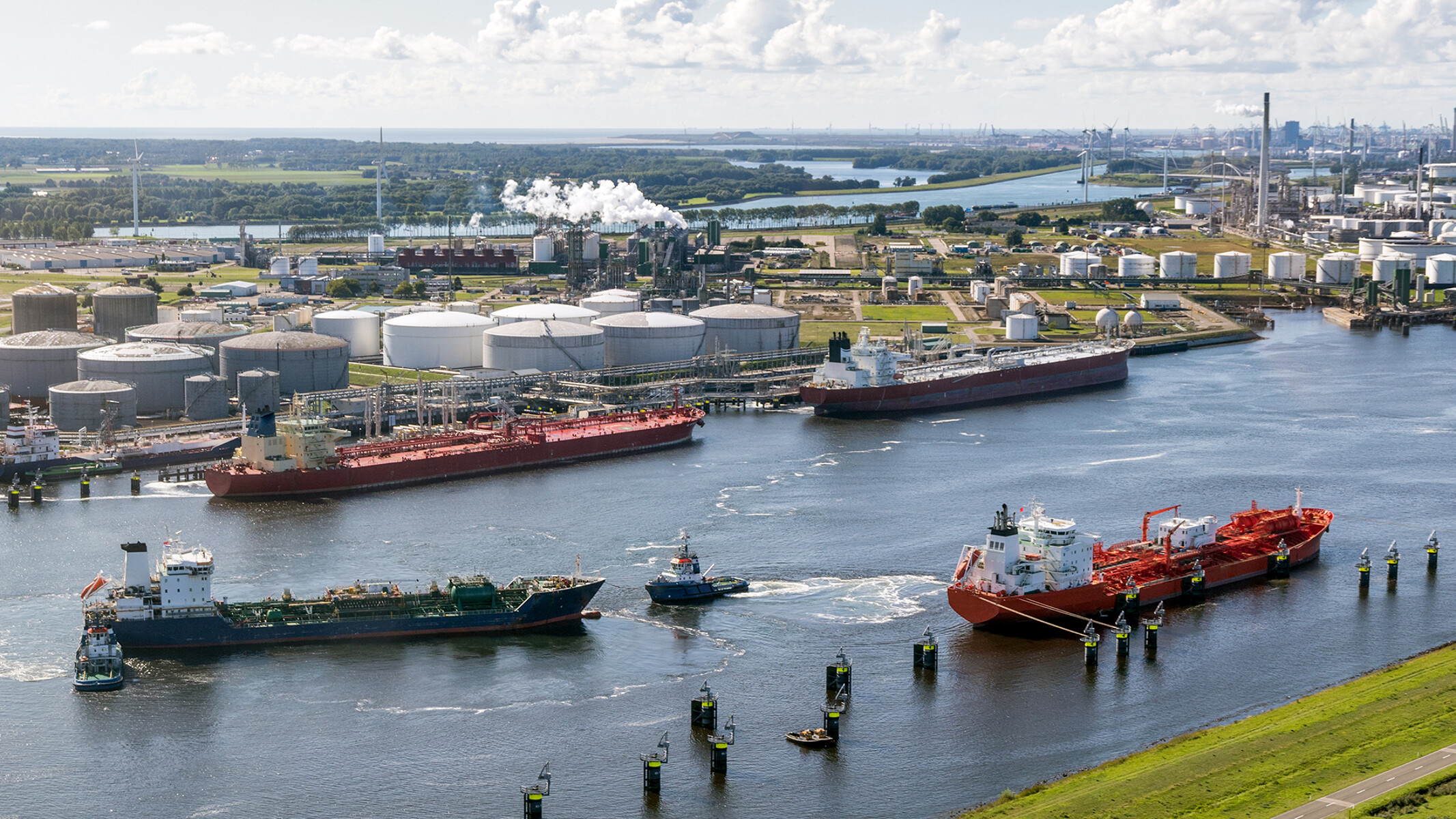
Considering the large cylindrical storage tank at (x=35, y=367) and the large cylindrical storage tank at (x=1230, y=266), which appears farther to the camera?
the large cylindrical storage tank at (x=1230, y=266)

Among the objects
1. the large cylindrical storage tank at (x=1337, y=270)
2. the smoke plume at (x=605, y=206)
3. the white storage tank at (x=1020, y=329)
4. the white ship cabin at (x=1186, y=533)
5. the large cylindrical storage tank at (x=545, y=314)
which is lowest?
the white ship cabin at (x=1186, y=533)

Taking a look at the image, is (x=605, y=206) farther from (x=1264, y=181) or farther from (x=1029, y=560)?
(x=1029, y=560)

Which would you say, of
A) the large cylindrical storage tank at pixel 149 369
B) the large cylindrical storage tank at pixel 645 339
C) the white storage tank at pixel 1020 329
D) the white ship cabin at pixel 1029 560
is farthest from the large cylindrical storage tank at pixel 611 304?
the white ship cabin at pixel 1029 560

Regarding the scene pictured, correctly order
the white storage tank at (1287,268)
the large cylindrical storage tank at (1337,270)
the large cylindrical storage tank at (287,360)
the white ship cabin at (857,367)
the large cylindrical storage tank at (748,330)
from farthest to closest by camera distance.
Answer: the white storage tank at (1287,268)
the large cylindrical storage tank at (1337,270)
the large cylindrical storage tank at (748,330)
the white ship cabin at (857,367)
the large cylindrical storage tank at (287,360)

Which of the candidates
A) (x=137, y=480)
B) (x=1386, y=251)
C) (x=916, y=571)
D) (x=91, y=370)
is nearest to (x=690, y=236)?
(x=1386, y=251)

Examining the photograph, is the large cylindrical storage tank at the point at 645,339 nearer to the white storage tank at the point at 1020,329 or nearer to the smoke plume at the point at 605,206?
the white storage tank at the point at 1020,329

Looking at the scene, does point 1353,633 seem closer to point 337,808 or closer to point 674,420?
point 337,808
